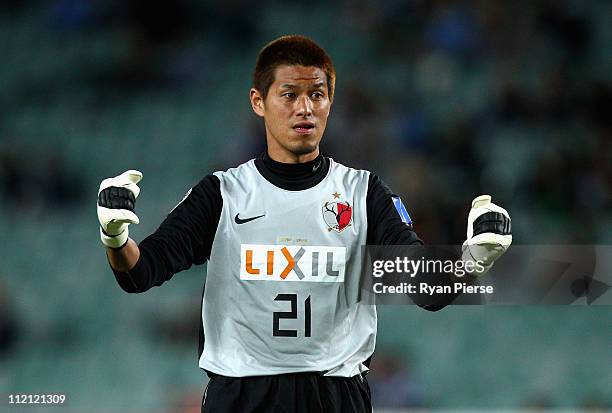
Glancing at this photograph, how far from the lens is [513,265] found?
226 inches

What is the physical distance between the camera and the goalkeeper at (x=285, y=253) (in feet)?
8.46

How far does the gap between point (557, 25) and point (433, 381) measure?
3.20 meters

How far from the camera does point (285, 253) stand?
2.71m

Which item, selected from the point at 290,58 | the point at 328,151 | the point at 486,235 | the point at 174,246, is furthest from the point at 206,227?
the point at 328,151

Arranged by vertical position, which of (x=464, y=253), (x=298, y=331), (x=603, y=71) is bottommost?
(x=298, y=331)

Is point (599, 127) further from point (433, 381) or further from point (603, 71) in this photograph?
point (433, 381)

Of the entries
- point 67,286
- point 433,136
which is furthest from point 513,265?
point 67,286

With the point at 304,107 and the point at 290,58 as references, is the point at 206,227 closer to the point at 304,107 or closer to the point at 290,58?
the point at 304,107

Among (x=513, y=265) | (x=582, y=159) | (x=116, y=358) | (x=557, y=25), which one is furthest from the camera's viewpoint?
(x=557, y=25)

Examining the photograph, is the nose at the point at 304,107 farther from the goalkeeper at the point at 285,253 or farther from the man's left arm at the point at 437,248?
the man's left arm at the point at 437,248

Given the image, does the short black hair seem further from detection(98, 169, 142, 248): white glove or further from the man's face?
detection(98, 169, 142, 248): white glove

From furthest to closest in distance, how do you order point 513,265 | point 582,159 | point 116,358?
point 582,159 < point 116,358 < point 513,265

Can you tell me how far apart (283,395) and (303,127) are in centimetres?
78

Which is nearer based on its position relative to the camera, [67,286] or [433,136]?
[67,286]
